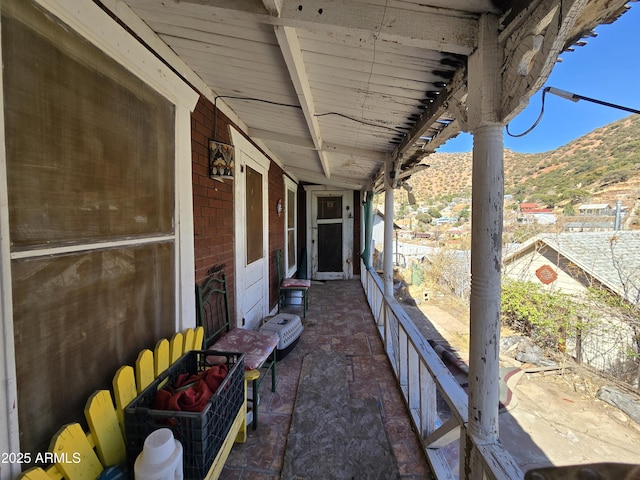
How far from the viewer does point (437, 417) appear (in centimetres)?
200

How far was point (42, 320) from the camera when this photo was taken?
0.85m

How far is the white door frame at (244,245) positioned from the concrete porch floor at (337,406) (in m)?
0.63

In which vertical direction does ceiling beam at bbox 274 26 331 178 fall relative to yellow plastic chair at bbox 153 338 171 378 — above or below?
above

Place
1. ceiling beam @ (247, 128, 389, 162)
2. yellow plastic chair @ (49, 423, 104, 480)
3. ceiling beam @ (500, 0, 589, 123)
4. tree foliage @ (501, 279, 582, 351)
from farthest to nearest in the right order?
tree foliage @ (501, 279, 582, 351) < ceiling beam @ (247, 128, 389, 162) < yellow plastic chair @ (49, 423, 104, 480) < ceiling beam @ (500, 0, 589, 123)

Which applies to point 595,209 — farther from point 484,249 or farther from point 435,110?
point 484,249

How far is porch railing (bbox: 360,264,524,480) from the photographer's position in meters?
1.06

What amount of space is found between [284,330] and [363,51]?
2478 millimetres

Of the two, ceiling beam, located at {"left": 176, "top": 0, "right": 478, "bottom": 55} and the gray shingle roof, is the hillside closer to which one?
the gray shingle roof

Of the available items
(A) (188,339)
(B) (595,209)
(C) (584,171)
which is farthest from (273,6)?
(C) (584,171)

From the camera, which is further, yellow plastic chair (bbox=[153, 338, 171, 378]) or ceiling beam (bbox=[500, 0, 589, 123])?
yellow plastic chair (bbox=[153, 338, 171, 378])

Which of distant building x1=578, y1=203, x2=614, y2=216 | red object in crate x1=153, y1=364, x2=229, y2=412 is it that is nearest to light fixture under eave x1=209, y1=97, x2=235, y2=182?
red object in crate x1=153, y1=364, x2=229, y2=412

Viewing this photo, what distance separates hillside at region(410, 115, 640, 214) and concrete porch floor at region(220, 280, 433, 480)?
17463 mm

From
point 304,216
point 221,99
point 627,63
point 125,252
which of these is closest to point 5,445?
point 125,252

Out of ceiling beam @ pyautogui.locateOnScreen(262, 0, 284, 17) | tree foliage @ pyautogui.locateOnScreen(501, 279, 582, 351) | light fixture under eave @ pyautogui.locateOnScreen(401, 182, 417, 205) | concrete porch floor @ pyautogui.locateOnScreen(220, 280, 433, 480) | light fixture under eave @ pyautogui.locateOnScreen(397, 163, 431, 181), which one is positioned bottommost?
tree foliage @ pyautogui.locateOnScreen(501, 279, 582, 351)
